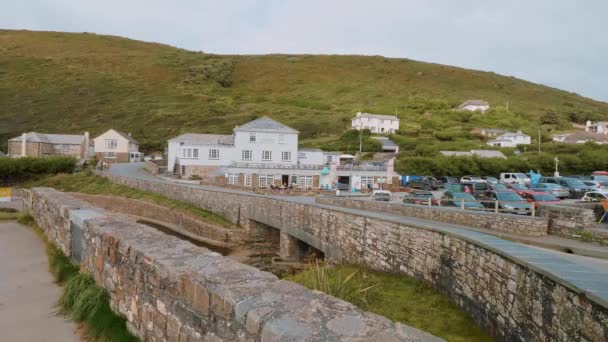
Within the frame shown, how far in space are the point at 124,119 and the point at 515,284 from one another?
9978cm

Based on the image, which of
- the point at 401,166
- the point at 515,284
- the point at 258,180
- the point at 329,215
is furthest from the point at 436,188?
the point at 515,284

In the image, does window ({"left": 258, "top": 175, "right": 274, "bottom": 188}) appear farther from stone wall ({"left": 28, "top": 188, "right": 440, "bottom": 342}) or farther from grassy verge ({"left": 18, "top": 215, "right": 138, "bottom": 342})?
stone wall ({"left": 28, "top": 188, "right": 440, "bottom": 342})

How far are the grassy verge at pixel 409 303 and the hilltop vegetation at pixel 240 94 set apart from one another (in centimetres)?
5341

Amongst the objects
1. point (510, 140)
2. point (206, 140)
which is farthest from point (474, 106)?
point (206, 140)

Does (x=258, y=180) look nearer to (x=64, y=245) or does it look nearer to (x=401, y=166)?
(x=401, y=166)

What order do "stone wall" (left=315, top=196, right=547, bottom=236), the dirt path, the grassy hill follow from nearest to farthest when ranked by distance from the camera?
the dirt path → "stone wall" (left=315, top=196, right=547, bottom=236) → the grassy hill

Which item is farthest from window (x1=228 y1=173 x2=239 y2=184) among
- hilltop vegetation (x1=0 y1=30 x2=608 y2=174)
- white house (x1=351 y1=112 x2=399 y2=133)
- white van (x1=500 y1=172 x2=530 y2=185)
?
white house (x1=351 y1=112 x2=399 y2=133)

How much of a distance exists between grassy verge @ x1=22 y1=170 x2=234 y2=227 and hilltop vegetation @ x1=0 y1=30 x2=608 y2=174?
34.8 meters

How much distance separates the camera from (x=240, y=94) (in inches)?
4973

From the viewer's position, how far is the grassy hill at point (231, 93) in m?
88.1

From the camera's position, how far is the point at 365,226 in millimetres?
13445

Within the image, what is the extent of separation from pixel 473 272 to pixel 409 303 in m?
1.85

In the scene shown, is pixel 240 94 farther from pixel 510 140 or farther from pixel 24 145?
pixel 510 140

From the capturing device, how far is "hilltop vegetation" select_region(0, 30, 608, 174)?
86.5 metres
